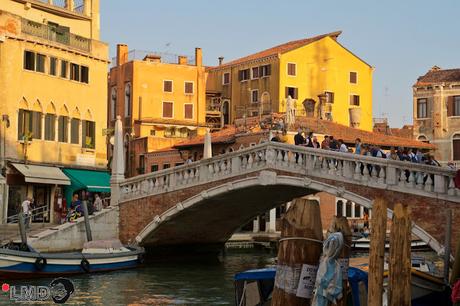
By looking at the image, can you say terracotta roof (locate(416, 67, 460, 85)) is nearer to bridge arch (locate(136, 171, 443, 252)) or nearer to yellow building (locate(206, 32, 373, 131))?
yellow building (locate(206, 32, 373, 131))

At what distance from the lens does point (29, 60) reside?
2289cm

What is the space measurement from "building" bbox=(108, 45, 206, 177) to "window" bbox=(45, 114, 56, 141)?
12.1 m

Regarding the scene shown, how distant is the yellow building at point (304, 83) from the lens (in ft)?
116

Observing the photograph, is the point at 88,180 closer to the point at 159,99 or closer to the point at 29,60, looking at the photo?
the point at 29,60

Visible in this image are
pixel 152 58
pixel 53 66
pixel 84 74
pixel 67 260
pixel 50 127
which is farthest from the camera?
pixel 152 58

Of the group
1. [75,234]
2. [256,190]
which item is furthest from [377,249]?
[75,234]

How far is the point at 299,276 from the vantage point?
7.39 m

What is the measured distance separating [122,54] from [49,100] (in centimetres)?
1540

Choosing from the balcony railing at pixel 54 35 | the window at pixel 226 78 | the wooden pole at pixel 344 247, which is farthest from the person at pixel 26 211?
the window at pixel 226 78

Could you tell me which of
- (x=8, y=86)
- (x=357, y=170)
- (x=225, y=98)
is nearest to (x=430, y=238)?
(x=357, y=170)

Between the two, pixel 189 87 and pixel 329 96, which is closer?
pixel 329 96

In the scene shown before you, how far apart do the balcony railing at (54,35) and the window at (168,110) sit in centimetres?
1217

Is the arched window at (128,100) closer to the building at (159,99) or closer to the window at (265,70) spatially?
the building at (159,99)

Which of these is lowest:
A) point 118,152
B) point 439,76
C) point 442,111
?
point 118,152
